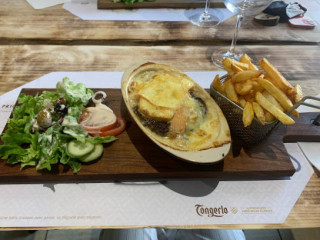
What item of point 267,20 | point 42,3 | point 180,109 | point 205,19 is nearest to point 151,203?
point 180,109

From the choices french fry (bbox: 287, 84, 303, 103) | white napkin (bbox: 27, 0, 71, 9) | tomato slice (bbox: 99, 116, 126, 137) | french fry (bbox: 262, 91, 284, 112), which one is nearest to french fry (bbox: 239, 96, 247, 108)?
french fry (bbox: 262, 91, 284, 112)

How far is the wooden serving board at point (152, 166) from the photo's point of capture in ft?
5.10

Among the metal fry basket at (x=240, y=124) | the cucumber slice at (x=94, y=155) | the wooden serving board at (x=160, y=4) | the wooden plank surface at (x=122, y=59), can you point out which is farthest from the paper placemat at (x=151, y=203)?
the wooden serving board at (x=160, y=4)

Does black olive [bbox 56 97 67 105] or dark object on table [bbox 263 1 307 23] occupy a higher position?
dark object on table [bbox 263 1 307 23]

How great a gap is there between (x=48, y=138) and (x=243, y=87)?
4.02 feet

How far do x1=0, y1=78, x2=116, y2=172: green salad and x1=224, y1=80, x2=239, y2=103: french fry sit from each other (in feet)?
2.58

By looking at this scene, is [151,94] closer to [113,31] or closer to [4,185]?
[4,185]

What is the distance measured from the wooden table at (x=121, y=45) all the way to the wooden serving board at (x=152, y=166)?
96 cm

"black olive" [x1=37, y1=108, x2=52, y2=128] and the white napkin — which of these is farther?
the white napkin

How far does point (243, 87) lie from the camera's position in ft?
5.30

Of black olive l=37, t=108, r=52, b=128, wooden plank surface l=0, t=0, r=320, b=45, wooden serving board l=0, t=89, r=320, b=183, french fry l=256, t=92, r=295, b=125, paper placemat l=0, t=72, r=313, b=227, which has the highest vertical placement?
french fry l=256, t=92, r=295, b=125

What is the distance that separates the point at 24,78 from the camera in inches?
91.0

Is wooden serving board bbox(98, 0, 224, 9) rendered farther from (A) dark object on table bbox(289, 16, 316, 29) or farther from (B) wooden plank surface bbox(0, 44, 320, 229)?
(A) dark object on table bbox(289, 16, 316, 29)

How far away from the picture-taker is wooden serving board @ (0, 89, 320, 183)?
1554 millimetres
